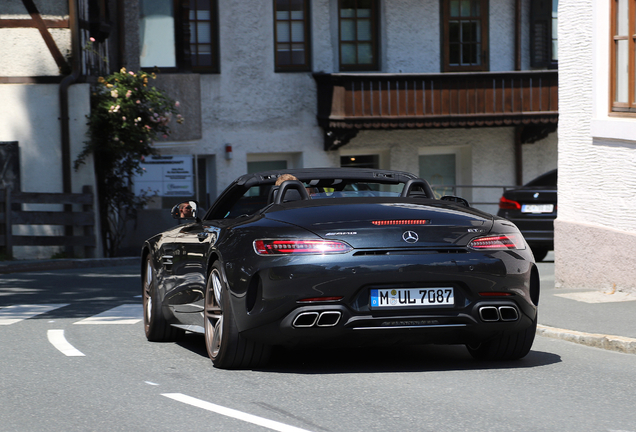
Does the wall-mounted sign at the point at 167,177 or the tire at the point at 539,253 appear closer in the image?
the tire at the point at 539,253

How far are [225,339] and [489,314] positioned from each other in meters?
1.64

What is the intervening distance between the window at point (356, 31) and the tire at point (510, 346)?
1987cm

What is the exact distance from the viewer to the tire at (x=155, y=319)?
8.66 metres

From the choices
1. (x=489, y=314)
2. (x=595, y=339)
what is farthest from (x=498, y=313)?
(x=595, y=339)

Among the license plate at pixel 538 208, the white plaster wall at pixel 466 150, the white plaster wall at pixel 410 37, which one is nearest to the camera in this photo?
the license plate at pixel 538 208

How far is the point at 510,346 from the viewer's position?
730cm

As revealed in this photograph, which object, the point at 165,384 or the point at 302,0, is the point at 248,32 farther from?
the point at 165,384

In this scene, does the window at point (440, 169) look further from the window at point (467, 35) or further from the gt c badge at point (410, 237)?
the gt c badge at point (410, 237)

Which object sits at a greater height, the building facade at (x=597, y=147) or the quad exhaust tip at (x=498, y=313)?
the building facade at (x=597, y=147)

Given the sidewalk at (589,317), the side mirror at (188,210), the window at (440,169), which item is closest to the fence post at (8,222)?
the sidewalk at (589,317)

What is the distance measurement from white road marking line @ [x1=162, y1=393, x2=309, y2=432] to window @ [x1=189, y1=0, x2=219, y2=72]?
20093 millimetres

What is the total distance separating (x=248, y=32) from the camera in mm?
25859

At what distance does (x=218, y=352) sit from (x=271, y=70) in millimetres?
19440

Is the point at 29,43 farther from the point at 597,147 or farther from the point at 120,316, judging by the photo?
the point at 597,147
